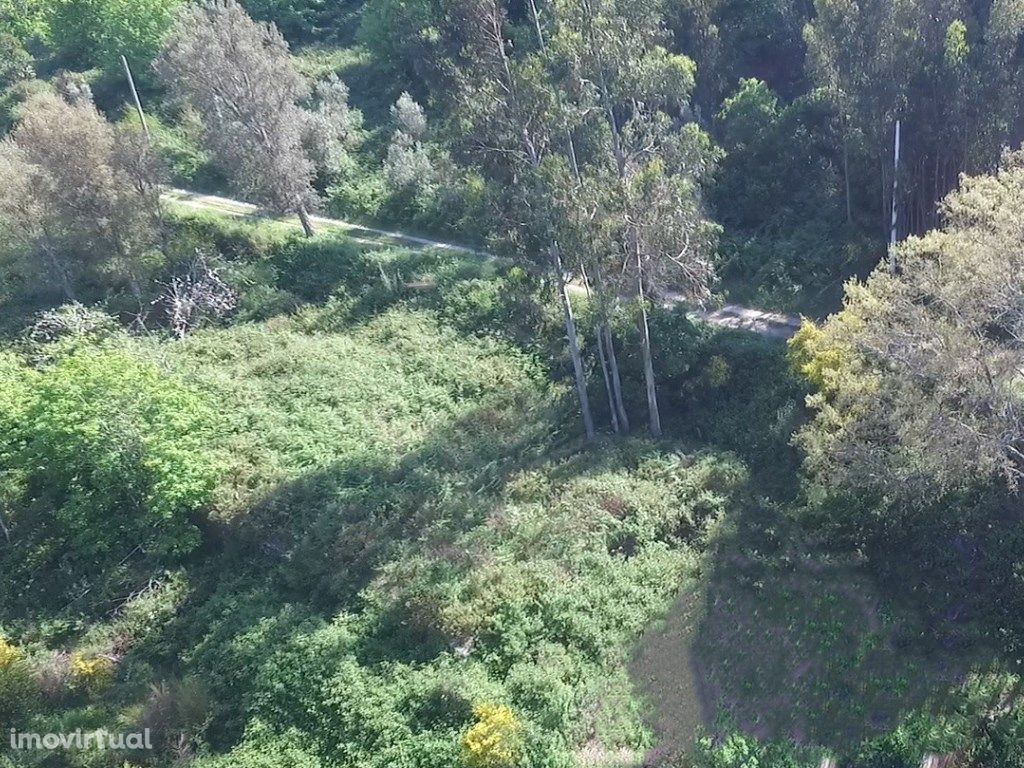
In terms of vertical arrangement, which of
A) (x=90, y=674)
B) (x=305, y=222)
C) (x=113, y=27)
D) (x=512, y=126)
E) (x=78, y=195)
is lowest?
(x=90, y=674)

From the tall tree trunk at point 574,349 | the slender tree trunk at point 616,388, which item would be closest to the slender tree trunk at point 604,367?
the slender tree trunk at point 616,388

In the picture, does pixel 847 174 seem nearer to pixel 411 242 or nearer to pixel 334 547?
pixel 411 242

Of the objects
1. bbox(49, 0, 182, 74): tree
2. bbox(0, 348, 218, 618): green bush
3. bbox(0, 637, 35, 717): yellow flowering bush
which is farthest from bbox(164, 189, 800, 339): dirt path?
bbox(0, 637, 35, 717): yellow flowering bush

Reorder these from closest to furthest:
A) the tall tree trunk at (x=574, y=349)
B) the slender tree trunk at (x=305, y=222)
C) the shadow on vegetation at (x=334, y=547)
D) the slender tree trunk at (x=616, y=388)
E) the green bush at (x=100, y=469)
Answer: the shadow on vegetation at (x=334, y=547) < the green bush at (x=100, y=469) < the tall tree trunk at (x=574, y=349) < the slender tree trunk at (x=616, y=388) < the slender tree trunk at (x=305, y=222)

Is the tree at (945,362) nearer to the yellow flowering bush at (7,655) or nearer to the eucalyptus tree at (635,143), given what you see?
the eucalyptus tree at (635,143)

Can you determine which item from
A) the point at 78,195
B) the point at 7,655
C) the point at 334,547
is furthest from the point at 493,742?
the point at 78,195

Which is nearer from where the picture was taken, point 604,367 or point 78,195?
point 604,367

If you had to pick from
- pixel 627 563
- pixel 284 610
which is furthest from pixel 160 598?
pixel 627 563
